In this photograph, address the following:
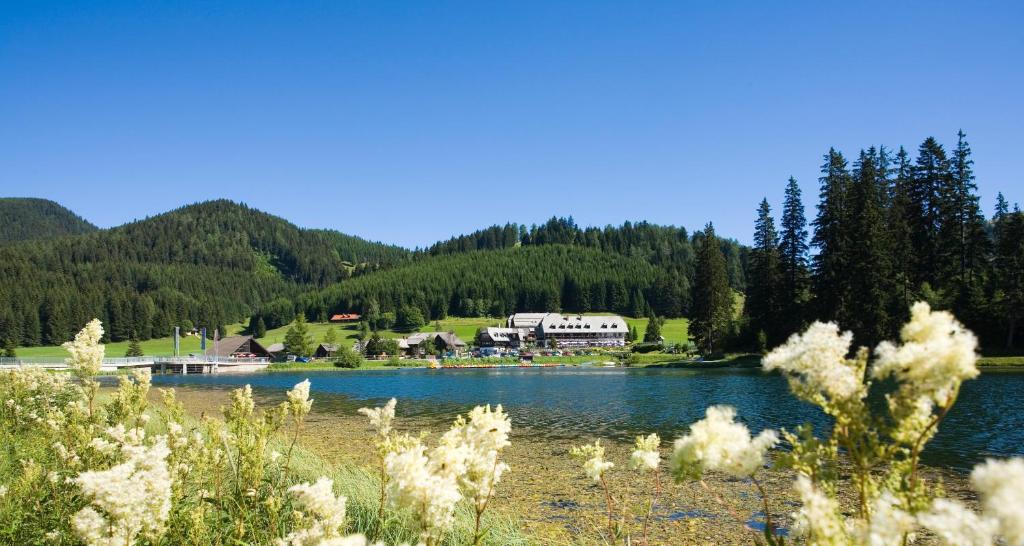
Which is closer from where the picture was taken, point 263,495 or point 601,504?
point 263,495

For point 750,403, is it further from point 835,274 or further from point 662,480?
point 835,274

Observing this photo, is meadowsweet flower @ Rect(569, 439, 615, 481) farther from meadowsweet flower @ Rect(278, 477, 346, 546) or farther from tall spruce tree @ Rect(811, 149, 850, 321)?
tall spruce tree @ Rect(811, 149, 850, 321)

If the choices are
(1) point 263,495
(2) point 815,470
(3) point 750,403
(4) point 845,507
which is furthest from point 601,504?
(3) point 750,403

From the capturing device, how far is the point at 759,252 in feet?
270

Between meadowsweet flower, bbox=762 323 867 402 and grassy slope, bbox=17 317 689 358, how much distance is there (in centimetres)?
13142

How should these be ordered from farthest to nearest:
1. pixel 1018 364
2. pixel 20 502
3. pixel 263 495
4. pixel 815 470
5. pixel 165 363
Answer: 1. pixel 165 363
2. pixel 1018 364
3. pixel 263 495
4. pixel 20 502
5. pixel 815 470

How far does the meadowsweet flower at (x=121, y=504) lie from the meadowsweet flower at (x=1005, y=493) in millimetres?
4406

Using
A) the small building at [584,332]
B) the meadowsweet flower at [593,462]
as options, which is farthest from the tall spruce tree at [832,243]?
the small building at [584,332]

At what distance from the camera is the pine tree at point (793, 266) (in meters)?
71.9

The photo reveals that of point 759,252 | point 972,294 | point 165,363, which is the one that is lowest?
point 165,363

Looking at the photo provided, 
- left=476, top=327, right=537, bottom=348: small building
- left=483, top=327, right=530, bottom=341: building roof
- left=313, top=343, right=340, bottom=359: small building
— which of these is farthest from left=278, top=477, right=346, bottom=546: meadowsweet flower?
left=483, top=327, right=530, bottom=341: building roof

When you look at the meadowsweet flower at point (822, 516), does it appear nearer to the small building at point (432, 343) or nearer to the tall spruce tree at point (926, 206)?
the tall spruce tree at point (926, 206)

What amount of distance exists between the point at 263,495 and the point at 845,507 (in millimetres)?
12513

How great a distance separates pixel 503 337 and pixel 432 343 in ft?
85.3
